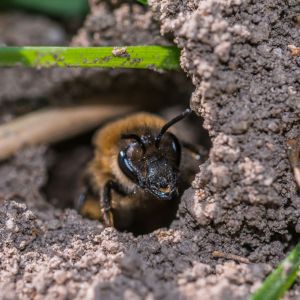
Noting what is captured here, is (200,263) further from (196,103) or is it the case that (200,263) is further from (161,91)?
(161,91)

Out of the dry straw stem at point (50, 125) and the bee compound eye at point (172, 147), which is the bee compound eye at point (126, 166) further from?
the dry straw stem at point (50, 125)

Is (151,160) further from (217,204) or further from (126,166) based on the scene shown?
(217,204)

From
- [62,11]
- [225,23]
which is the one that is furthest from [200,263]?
[62,11]

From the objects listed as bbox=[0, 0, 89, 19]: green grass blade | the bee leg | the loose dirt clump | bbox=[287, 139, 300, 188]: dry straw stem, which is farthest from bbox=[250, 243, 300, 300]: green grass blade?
bbox=[0, 0, 89, 19]: green grass blade

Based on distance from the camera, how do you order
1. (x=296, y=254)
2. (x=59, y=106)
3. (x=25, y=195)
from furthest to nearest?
(x=59, y=106) → (x=25, y=195) → (x=296, y=254)

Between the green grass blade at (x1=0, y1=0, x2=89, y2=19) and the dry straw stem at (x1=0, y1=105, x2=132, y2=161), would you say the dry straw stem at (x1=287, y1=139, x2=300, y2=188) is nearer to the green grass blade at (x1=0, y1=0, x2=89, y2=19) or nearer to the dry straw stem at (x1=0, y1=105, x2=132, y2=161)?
the dry straw stem at (x1=0, y1=105, x2=132, y2=161)

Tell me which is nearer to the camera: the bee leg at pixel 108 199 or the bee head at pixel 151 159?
the bee head at pixel 151 159

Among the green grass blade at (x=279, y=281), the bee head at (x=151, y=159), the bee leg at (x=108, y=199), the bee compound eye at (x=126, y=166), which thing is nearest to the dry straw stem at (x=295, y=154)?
the green grass blade at (x=279, y=281)
